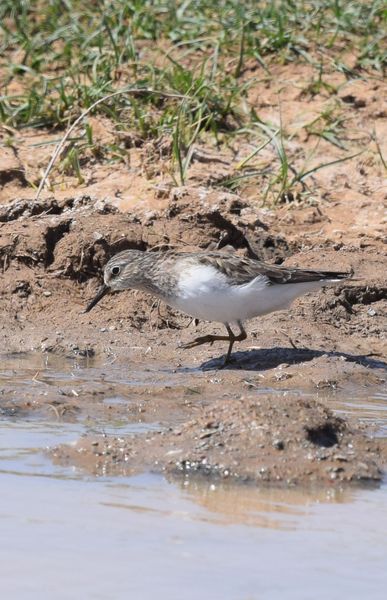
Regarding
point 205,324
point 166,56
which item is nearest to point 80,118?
point 166,56

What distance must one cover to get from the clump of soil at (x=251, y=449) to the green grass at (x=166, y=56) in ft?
15.3

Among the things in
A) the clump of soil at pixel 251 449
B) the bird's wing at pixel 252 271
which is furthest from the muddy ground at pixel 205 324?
the bird's wing at pixel 252 271

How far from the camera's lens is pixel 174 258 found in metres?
8.03

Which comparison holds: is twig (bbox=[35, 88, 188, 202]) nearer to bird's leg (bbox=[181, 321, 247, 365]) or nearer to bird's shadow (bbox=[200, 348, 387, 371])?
bird's leg (bbox=[181, 321, 247, 365])

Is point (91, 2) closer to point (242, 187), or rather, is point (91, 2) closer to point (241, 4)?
point (241, 4)

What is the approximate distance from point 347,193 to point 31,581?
263 inches

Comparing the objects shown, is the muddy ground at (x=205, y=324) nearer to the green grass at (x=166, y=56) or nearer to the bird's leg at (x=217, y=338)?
the bird's leg at (x=217, y=338)

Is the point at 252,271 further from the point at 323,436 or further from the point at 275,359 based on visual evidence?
the point at 323,436

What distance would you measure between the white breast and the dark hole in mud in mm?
2310

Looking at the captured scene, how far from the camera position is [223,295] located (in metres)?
→ 7.69

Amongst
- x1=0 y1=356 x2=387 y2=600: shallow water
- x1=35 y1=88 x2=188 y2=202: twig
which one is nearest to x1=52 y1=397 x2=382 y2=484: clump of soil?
x1=0 y1=356 x2=387 y2=600: shallow water

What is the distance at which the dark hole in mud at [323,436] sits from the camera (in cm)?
539

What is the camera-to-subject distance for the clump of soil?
5.25 meters

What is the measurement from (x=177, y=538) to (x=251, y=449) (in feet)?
3.40
